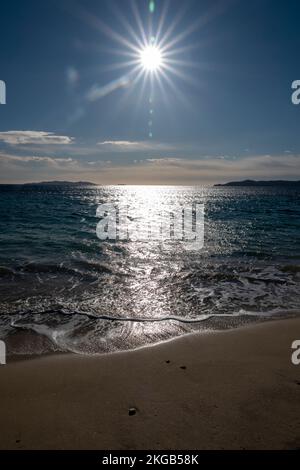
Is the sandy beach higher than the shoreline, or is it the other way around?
the sandy beach

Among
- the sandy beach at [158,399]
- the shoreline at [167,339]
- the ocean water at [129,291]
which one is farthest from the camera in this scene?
the ocean water at [129,291]

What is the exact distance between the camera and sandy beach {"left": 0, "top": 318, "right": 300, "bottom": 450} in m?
3.59

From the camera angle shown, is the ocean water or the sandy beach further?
the ocean water

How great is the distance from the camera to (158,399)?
14.2 ft

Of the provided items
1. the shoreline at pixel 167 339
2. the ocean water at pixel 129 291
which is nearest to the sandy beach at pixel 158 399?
the shoreline at pixel 167 339

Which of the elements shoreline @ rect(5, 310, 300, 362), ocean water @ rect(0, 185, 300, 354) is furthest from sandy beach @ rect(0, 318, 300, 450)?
ocean water @ rect(0, 185, 300, 354)

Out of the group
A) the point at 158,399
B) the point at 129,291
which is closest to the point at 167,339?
the point at 158,399

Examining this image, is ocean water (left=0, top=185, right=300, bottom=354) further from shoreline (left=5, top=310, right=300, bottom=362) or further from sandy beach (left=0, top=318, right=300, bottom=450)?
sandy beach (left=0, top=318, right=300, bottom=450)

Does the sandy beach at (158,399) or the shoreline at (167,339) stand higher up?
the sandy beach at (158,399)

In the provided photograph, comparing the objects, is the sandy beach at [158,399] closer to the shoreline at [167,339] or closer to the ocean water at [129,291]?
the shoreline at [167,339]

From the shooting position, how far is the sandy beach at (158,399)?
3588 millimetres

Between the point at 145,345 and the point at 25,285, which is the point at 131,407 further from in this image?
the point at 25,285
